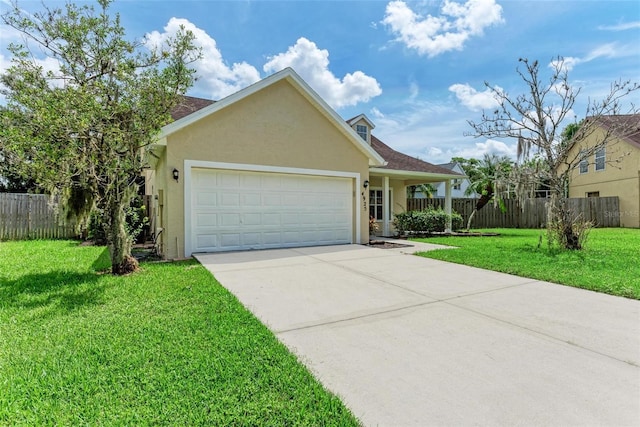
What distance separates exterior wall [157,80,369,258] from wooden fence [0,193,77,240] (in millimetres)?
6914

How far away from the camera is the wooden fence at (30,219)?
1236cm

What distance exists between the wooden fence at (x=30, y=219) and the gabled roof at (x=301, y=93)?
25.9 feet

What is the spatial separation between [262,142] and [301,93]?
213cm

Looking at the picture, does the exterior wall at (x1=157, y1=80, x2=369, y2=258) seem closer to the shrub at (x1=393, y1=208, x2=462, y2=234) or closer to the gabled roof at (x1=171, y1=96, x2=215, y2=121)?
the gabled roof at (x1=171, y1=96, x2=215, y2=121)

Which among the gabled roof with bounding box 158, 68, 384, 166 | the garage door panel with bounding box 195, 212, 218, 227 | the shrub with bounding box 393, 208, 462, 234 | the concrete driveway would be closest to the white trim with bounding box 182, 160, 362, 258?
the garage door panel with bounding box 195, 212, 218, 227

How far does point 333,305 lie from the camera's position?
14.7ft

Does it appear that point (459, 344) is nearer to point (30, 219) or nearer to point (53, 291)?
point (53, 291)

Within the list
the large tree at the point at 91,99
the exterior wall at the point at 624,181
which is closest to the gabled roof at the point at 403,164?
the large tree at the point at 91,99

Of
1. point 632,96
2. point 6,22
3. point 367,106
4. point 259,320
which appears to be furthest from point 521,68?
point 6,22

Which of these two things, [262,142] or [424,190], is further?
[424,190]

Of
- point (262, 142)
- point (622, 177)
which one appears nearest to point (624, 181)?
point (622, 177)

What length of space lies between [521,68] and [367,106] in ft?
25.1

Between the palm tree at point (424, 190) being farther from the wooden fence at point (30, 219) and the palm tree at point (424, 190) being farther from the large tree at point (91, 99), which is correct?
the wooden fence at point (30, 219)

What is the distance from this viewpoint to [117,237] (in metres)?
6.16
